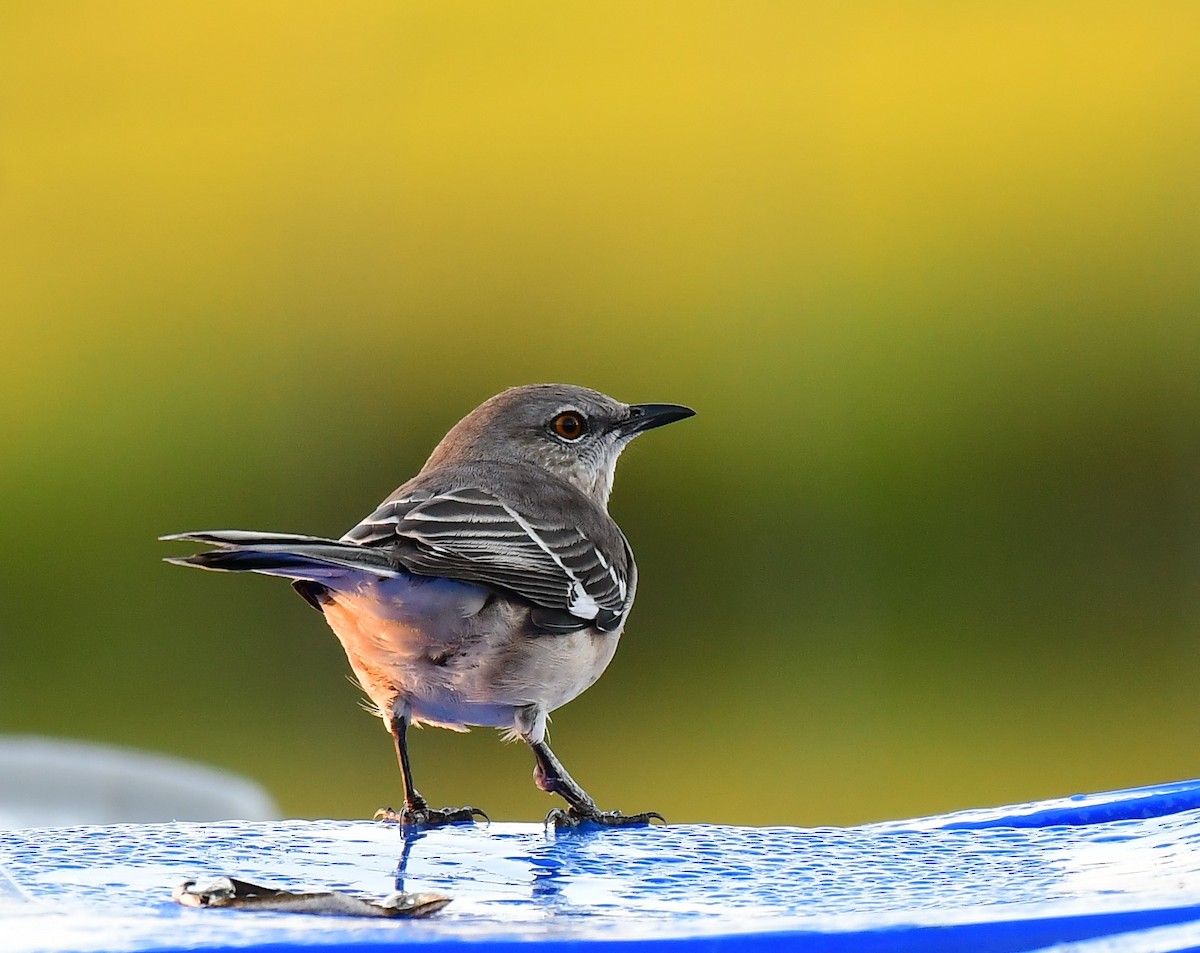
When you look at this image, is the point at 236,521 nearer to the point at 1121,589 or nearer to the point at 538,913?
the point at 1121,589

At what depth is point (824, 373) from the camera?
365 inches

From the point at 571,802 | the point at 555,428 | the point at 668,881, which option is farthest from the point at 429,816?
the point at 555,428

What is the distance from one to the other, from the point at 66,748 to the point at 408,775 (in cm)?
145

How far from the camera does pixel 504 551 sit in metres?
3.46

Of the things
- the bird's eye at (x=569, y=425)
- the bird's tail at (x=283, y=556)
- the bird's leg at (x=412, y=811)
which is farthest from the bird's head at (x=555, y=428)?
the bird's tail at (x=283, y=556)

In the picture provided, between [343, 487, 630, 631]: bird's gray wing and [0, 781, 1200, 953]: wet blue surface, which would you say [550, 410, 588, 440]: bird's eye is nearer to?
[343, 487, 630, 631]: bird's gray wing

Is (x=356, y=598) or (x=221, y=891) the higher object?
(x=356, y=598)

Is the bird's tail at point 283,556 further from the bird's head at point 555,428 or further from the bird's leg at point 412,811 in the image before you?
the bird's head at point 555,428

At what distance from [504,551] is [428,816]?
2.09 feet

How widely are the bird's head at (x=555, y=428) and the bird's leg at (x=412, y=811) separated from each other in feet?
3.65

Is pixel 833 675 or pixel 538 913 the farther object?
pixel 833 675

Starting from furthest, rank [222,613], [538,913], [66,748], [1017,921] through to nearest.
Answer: [222,613], [66,748], [538,913], [1017,921]

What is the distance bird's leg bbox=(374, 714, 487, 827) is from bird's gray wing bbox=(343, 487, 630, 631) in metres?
0.39

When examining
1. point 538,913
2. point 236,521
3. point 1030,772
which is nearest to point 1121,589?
point 1030,772
